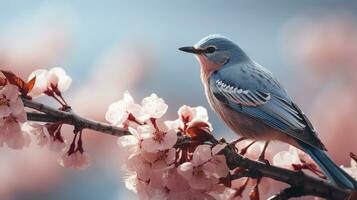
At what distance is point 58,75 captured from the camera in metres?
1.00

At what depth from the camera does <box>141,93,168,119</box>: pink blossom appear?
3.01 ft

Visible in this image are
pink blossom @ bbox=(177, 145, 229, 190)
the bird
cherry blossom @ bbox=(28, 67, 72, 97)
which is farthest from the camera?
the bird

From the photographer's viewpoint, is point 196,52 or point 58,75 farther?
point 196,52

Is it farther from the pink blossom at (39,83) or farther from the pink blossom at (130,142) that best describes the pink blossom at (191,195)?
the pink blossom at (39,83)

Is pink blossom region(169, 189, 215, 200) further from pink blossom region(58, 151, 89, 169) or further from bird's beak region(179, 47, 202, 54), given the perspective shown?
bird's beak region(179, 47, 202, 54)

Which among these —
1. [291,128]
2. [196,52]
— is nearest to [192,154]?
[291,128]

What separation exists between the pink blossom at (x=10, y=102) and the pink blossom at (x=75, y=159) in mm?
108

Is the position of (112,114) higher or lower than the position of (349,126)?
higher

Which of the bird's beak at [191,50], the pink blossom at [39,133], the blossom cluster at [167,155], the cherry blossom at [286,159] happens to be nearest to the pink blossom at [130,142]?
the blossom cluster at [167,155]

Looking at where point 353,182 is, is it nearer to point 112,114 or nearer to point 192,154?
point 192,154

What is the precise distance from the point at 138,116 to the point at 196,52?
1.50ft

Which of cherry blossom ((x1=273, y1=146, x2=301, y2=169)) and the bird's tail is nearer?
the bird's tail

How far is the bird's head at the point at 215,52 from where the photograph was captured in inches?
54.5

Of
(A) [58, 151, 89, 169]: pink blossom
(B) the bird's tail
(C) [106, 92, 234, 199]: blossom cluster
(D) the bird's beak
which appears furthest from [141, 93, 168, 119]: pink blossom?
(D) the bird's beak
